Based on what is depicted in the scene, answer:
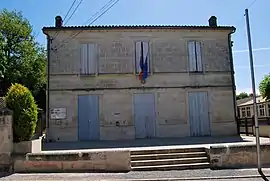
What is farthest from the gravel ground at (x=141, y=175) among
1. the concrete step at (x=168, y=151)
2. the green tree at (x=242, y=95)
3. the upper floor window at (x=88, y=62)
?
the green tree at (x=242, y=95)

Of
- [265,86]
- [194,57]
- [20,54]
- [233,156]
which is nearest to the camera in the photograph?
[233,156]

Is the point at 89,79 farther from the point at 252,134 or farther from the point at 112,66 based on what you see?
the point at 252,134

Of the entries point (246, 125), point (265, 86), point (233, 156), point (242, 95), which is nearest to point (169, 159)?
point (233, 156)

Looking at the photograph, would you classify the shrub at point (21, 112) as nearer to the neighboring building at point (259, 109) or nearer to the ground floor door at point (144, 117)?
the ground floor door at point (144, 117)

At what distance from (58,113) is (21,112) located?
7.99 metres

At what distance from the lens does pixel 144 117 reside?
1792 cm

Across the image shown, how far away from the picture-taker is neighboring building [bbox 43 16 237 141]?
17.7 metres

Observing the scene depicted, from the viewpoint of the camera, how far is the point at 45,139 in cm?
1730

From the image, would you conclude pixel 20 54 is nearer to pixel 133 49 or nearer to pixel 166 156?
pixel 133 49

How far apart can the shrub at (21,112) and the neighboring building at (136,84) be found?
7730mm

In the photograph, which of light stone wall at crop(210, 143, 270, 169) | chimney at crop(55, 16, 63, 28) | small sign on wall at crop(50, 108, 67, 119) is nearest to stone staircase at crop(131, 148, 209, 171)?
light stone wall at crop(210, 143, 270, 169)

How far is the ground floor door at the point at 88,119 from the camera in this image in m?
17.6

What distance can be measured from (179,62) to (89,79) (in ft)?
18.8

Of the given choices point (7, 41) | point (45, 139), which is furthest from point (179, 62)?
point (7, 41)
